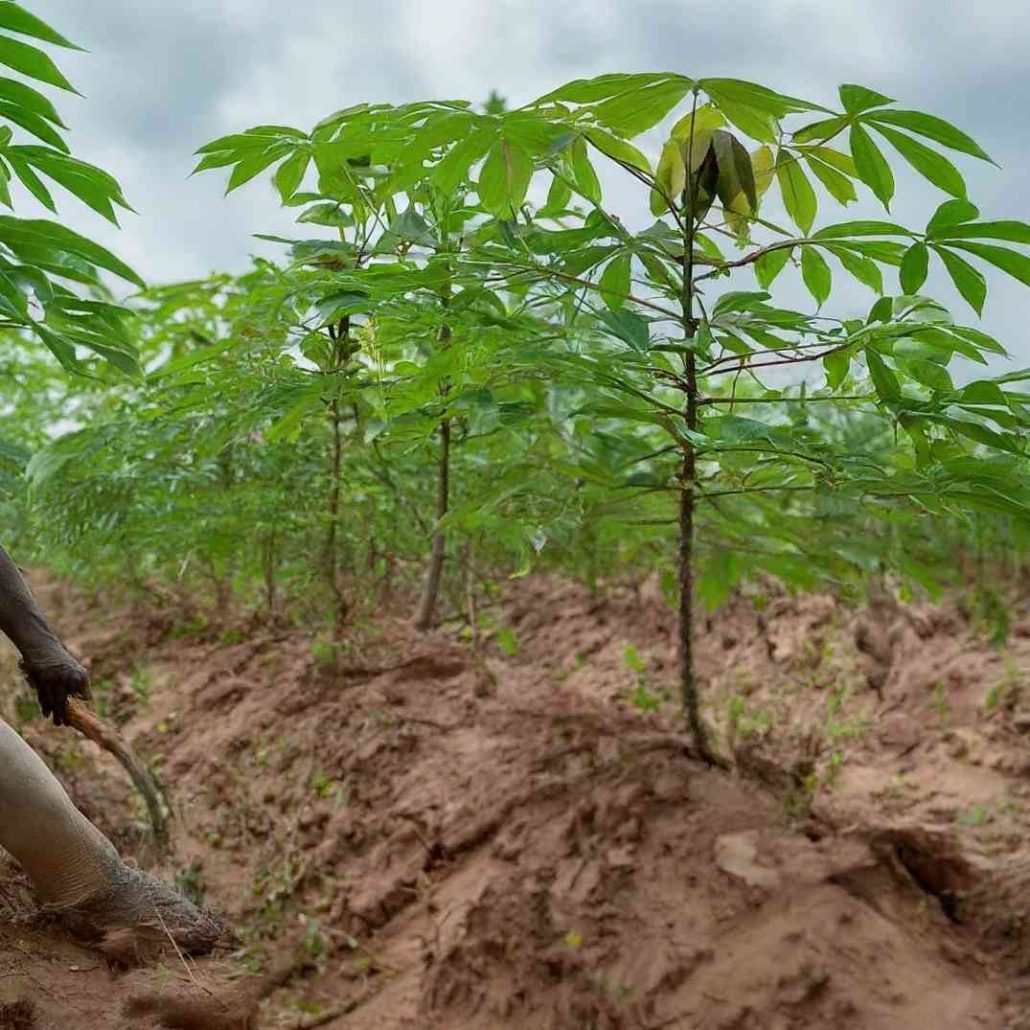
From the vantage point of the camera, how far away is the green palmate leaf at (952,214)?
1.42 m

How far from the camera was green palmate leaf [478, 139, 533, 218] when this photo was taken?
4.81ft

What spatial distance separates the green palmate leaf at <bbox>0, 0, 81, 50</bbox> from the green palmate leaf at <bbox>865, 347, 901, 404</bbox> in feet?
3.90

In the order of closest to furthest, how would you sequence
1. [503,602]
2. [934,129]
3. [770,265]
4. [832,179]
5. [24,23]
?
[24,23] → [934,129] → [832,179] → [770,265] → [503,602]

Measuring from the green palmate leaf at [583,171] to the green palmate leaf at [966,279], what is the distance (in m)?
0.57

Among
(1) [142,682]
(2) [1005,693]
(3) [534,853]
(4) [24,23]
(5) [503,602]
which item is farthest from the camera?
(5) [503,602]

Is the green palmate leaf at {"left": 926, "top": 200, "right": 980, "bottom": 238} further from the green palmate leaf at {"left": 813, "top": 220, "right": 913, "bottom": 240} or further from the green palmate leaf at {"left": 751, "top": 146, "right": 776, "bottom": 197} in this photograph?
the green palmate leaf at {"left": 751, "top": 146, "right": 776, "bottom": 197}

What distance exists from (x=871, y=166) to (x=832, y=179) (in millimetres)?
194

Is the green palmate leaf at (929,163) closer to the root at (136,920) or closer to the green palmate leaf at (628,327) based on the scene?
the green palmate leaf at (628,327)

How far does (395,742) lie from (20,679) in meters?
1.20

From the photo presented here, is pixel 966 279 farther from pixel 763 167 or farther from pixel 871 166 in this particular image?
pixel 763 167

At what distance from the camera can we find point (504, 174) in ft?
4.86

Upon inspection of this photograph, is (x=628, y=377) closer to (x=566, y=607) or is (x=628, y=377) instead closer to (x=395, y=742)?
(x=395, y=742)

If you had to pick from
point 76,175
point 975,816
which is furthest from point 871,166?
point 975,816

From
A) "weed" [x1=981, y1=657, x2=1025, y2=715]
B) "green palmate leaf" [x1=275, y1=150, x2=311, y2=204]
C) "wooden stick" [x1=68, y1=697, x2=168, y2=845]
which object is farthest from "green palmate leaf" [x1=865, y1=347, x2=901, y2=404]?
"weed" [x1=981, y1=657, x2=1025, y2=715]
